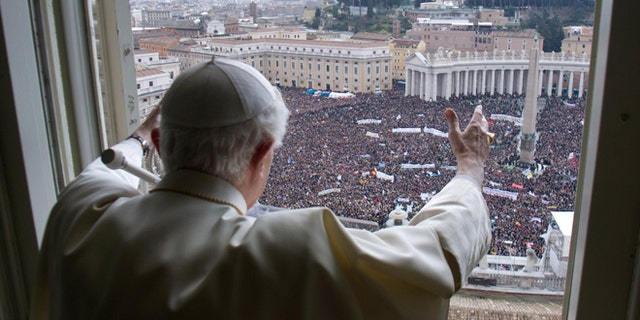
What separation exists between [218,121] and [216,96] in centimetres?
4

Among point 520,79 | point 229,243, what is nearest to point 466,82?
point 520,79

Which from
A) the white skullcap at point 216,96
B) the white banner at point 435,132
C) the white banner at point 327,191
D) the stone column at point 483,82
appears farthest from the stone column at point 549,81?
the white skullcap at point 216,96

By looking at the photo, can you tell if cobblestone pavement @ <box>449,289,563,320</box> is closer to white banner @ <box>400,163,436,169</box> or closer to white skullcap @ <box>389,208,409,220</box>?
white skullcap @ <box>389,208,409,220</box>

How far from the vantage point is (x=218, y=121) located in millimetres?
656

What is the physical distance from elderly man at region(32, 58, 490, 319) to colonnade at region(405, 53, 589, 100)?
61 cm

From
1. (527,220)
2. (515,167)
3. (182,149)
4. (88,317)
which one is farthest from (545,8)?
(88,317)

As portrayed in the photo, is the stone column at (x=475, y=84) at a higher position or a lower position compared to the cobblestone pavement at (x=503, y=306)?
higher

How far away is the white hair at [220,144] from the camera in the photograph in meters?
0.66

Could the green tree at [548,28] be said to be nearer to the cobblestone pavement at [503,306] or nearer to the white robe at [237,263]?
the cobblestone pavement at [503,306]

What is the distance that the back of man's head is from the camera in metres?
0.66

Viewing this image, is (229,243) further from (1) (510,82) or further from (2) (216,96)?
(1) (510,82)

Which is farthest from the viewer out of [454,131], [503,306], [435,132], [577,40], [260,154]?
[435,132]

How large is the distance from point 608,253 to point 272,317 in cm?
50

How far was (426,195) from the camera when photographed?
4.27 ft
